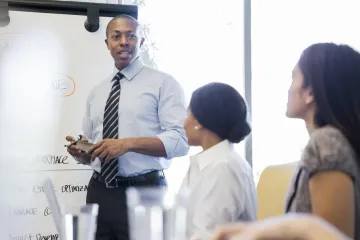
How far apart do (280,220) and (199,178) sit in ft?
3.54

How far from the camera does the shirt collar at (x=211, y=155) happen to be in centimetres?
158

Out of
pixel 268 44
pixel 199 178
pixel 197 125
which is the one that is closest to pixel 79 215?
pixel 199 178

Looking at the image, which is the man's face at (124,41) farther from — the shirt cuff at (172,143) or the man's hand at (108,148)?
the man's hand at (108,148)

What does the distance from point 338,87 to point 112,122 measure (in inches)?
47.6

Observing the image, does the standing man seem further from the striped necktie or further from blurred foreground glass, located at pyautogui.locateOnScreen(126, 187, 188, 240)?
blurred foreground glass, located at pyautogui.locateOnScreen(126, 187, 188, 240)

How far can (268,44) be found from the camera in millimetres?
3408

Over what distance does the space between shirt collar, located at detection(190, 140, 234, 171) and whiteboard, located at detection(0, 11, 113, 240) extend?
1076mm

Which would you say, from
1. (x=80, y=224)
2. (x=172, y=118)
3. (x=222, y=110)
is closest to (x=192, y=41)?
(x=172, y=118)

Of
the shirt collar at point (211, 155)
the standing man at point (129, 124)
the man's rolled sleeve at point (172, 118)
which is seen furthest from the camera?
the man's rolled sleeve at point (172, 118)

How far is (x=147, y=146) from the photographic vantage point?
205 cm

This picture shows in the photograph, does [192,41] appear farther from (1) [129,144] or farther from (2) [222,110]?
(2) [222,110]

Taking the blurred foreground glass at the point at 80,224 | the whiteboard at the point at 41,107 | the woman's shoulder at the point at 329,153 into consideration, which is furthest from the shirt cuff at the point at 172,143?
the blurred foreground glass at the point at 80,224

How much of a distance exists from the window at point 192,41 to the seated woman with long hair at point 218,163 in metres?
1.51

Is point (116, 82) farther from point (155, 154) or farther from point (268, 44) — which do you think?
point (268, 44)
